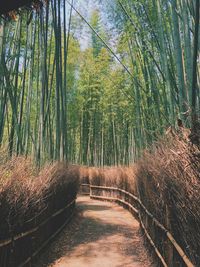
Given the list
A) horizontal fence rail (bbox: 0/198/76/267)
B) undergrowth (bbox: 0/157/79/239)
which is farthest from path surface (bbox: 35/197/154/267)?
undergrowth (bbox: 0/157/79/239)

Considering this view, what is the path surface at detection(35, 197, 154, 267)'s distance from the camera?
13.9 feet

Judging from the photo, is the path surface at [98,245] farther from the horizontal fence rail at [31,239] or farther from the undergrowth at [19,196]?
the undergrowth at [19,196]

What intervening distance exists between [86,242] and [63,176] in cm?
111

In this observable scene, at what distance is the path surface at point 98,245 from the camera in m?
4.25

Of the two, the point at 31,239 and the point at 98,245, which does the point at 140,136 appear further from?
the point at 31,239

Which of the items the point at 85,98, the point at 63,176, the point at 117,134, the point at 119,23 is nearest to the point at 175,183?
the point at 63,176

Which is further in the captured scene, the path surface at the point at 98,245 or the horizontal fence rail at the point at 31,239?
the path surface at the point at 98,245

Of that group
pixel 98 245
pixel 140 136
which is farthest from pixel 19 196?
pixel 140 136

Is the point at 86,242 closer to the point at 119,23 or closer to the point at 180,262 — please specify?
the point at 180,262

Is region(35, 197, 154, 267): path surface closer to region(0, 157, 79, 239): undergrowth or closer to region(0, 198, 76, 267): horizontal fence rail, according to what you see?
region(0, 198, 76, 267): horizontal fence rail

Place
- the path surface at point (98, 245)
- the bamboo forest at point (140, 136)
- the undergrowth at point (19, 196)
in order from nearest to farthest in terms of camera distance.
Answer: the bamboo forest at point (140, 136) → the undergrowth at point (19, 196) → the path surface at point (98, 245)

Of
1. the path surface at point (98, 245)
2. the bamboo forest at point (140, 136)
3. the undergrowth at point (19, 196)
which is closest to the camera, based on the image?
the bamboo forest at point (140, 136)

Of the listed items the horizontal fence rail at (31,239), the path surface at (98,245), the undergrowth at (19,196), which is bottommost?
the path surface at (98,245)

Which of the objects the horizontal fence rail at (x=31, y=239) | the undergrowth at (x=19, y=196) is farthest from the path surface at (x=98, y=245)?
the undergrowth at (x=19, y=196)
